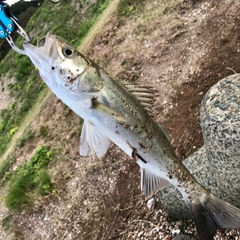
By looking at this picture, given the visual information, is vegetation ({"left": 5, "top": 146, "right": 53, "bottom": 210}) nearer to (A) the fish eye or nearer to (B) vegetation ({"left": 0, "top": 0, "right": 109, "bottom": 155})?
(B) vegetation ({"left": 0, "top": 0, "right": 109, "bottom": 155})

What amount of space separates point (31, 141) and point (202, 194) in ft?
24.3

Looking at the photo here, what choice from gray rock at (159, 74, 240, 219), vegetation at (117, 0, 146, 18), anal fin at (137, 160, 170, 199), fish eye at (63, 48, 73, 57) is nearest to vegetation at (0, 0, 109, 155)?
vegetation at (117, 0, 146, 18)

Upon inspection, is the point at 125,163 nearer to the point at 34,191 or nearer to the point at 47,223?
the point at 47,223

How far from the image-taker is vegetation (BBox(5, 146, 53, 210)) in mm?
8078

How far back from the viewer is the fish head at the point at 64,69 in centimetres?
321

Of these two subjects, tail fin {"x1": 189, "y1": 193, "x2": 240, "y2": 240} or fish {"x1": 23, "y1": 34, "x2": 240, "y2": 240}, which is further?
tail fin {"x1": 189, "y1": 193, "x2": 240, "y2": 240}

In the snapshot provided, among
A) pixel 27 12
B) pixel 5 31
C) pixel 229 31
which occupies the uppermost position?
pixel 5 31

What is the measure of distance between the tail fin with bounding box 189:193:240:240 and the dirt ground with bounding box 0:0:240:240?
144 cm

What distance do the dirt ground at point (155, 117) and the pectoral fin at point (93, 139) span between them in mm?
2275

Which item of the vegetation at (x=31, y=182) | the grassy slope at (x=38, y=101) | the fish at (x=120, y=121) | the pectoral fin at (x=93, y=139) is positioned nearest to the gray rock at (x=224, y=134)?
the fish at (x=120, y=121)

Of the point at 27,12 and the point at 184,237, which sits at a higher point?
the point at 184,237

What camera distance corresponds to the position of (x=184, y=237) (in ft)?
16.3

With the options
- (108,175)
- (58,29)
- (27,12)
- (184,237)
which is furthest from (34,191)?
(27,12)

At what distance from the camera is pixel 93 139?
11.1 ft
